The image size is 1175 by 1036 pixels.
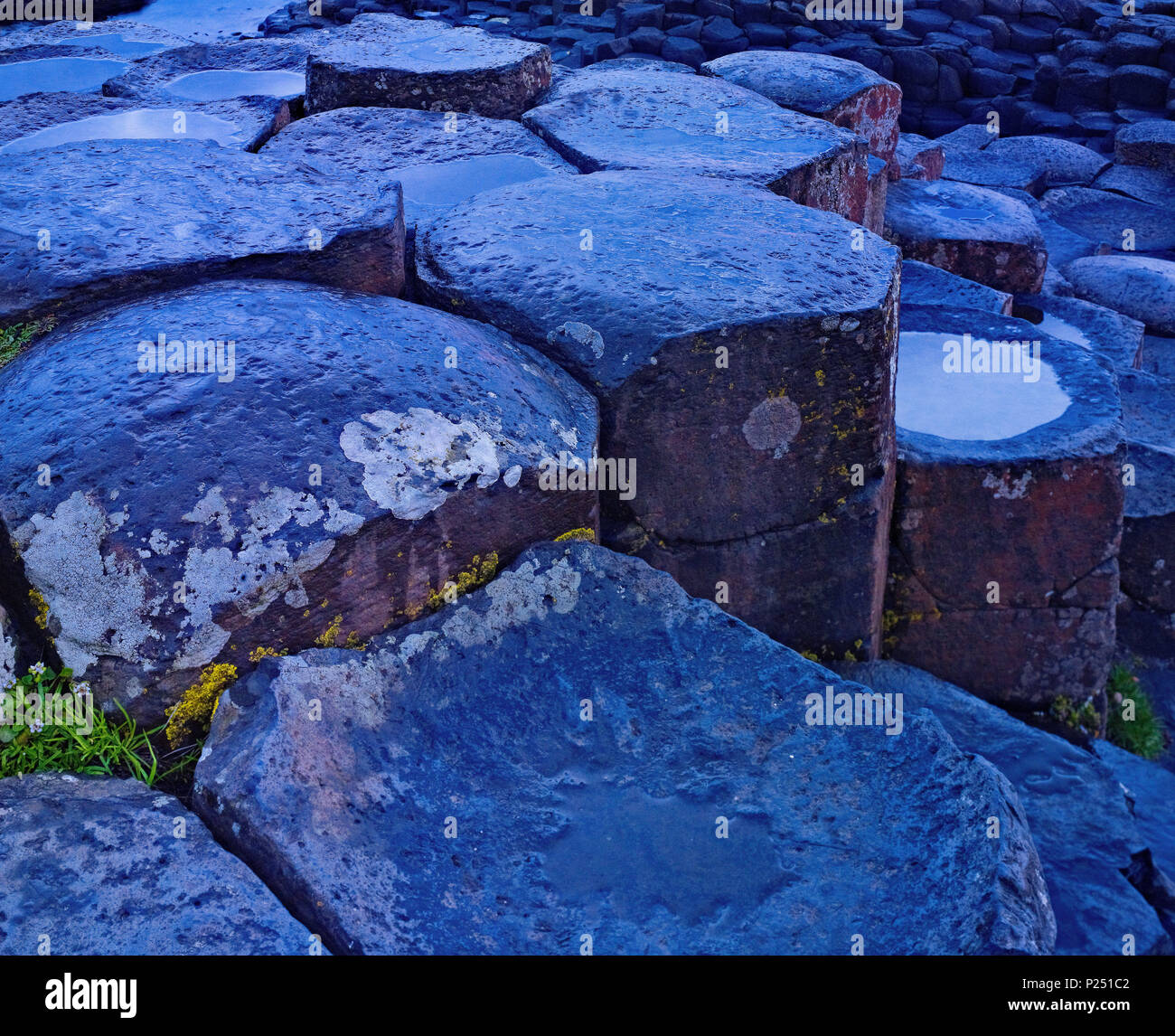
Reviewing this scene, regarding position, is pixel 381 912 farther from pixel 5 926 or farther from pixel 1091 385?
pixel 1091 385

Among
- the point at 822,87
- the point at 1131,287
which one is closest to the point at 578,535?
the point at 822,87

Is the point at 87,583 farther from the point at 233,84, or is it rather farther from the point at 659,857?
the point at 233,84

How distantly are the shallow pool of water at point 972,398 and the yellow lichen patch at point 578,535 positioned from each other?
40.4 inches

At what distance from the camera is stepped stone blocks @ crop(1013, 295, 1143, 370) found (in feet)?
15.3

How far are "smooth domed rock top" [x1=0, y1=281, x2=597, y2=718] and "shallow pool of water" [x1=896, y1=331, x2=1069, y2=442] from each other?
115cm

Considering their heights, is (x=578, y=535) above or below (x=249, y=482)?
below

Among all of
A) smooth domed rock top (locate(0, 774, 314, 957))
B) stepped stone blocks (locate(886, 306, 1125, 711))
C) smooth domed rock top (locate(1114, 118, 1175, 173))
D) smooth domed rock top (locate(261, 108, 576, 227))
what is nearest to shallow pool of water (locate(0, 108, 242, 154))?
smooth domed rock top (locate(261, 108, 576, 227))

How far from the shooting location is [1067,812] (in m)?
2.40

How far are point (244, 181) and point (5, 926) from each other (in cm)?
170

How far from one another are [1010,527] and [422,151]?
1838 millimetres

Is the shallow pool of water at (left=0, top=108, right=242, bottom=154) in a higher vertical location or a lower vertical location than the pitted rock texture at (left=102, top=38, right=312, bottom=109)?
lower

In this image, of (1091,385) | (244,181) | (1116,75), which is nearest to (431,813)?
(244,181)

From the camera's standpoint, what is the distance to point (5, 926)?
1266 millimetres

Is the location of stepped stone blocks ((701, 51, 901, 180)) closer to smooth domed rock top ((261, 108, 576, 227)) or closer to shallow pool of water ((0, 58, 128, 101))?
smooth domed rock top ((261, 108, 576, 227))
